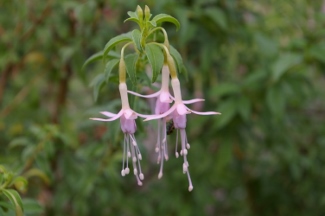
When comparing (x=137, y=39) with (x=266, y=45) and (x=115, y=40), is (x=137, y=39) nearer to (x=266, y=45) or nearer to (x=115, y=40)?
(x=115, y=40)

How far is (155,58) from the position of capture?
2.72 feet

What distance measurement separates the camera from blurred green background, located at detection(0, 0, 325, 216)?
1.59m

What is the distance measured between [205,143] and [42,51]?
59 centimetres

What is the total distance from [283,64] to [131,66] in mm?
754

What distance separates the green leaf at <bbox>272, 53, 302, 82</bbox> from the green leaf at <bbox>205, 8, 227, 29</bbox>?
0.61 ft

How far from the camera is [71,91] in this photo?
2.27 metres

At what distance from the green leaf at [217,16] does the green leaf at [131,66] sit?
759 mm

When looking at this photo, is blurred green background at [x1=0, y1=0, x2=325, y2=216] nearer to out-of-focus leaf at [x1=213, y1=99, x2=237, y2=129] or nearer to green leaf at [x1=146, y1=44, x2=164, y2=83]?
out-of-focus leaf at [x1=213, y1=99, x2=237, y2=129]

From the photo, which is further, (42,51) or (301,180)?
(301,180)

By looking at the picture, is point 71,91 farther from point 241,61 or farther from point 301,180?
point 301,180

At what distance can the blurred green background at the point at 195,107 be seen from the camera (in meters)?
1.59

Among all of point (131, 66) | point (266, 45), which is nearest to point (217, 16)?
point (266, 45)

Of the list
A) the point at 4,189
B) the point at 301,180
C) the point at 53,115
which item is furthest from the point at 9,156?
the point at 301,180

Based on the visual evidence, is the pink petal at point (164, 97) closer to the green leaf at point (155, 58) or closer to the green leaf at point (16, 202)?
the green leaf at point (155, 58)
